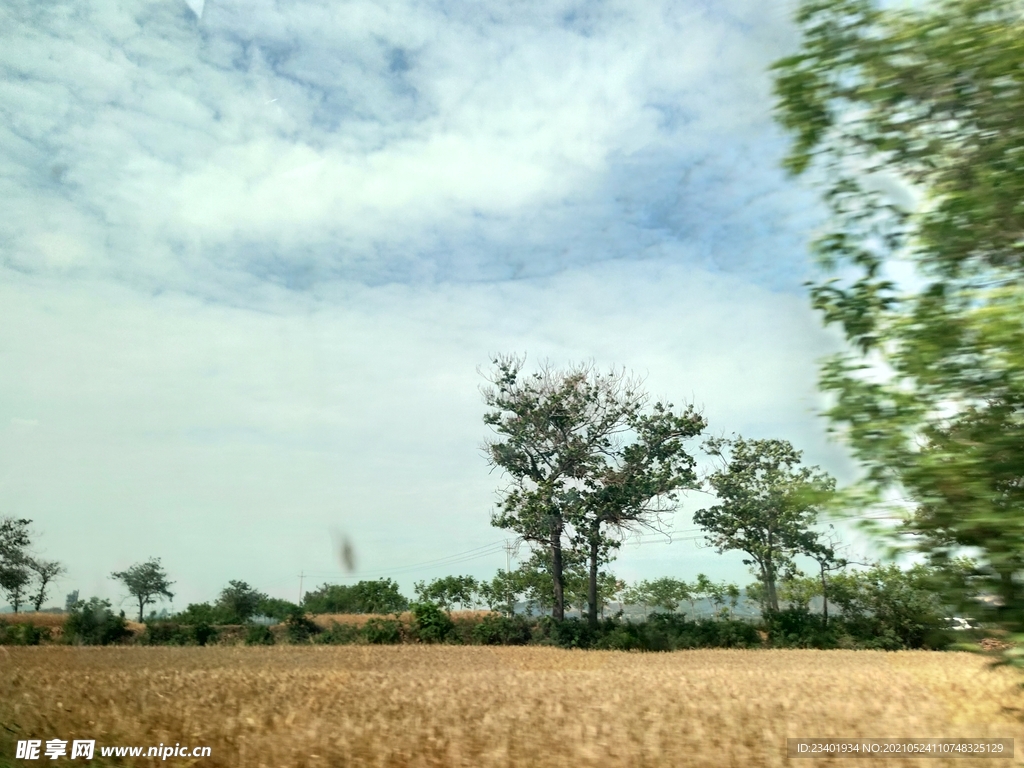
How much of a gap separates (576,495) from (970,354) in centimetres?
3362

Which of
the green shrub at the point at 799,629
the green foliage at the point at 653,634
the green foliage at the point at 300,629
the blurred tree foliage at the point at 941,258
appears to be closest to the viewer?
the blurred tree foliage at the point at 941,258

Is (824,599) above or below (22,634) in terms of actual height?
above

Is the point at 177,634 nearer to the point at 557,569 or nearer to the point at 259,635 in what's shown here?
the point at 259,635

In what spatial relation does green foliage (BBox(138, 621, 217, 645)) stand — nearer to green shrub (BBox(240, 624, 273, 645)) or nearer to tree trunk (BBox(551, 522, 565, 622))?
green shrub (BBox(240, 624, 273, 645))

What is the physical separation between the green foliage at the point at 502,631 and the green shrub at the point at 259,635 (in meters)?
10.0

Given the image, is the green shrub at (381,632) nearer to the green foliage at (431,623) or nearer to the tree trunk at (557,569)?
the green foliage at (431,623)

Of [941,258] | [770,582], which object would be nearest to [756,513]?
[770,582]

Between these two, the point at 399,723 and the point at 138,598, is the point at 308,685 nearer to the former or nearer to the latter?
the point at 399,723

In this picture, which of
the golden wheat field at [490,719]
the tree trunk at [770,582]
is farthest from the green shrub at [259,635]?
the tree trunk at [770,582]

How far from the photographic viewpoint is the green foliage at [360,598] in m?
54.9

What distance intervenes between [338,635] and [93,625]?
35.4 feet

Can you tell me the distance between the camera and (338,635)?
35.7 meters

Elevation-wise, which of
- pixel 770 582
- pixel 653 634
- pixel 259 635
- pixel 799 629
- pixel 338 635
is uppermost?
pixel 770 582

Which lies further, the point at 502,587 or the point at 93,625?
the point at 502,587
